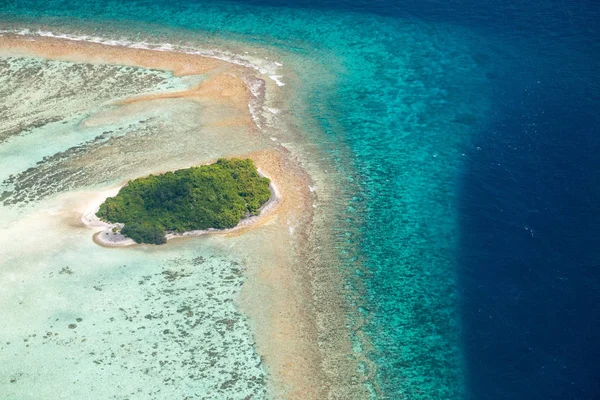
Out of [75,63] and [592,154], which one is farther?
[75,63]

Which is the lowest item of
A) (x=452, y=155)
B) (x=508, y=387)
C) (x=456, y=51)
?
(x=508, y=387)

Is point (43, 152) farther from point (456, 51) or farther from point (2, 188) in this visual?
point (456, 51)

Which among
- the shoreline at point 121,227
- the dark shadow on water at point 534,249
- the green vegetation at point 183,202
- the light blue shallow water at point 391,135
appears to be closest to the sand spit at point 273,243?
the shoreline at point 121,227

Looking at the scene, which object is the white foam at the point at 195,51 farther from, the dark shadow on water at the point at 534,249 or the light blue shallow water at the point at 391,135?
the dark shadow on water at the point at 534,249

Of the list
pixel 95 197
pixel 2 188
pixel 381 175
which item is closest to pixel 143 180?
pixel 95 197

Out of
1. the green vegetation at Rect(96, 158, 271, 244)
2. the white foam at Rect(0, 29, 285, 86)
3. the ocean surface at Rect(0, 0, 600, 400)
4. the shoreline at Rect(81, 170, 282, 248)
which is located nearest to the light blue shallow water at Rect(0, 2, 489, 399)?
the ocean surface at Rect(0, 0, 600, 400)

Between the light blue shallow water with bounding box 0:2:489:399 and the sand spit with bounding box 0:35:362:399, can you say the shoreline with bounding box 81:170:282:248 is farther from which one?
the light blue shallow water with bounding box 0:2:489:399
